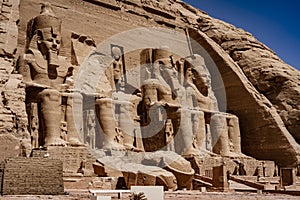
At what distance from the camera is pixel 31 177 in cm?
943

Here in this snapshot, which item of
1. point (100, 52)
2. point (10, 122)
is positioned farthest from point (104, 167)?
point (100, 52)

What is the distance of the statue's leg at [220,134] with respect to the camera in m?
18.5

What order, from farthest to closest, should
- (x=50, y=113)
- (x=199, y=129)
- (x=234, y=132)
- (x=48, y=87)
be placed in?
(x=234, y=132) → (x=199, y=129) → (x=48, y=87) → (x=50, y=113)

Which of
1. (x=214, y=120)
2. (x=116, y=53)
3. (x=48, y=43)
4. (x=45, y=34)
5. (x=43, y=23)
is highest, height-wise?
(x=43, y=23)

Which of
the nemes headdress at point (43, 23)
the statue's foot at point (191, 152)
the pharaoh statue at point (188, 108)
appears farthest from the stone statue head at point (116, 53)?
the statue's foot at point (191, 152)

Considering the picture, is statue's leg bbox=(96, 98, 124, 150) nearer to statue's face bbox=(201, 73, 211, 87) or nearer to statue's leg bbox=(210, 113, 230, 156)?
statue's leg bbox=(210, 113, 230, 156)

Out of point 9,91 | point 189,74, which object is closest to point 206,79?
point 189,74

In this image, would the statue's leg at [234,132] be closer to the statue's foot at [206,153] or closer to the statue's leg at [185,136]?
the statue's foot at [206,153]

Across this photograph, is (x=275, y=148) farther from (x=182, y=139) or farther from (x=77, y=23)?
(x=77, y=23)

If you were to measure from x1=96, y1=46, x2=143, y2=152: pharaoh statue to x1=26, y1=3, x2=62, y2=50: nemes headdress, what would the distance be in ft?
9.46

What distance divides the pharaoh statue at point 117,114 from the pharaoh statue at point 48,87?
0.89 meters

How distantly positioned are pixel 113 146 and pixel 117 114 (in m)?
1.92

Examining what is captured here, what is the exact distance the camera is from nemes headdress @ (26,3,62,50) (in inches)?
637

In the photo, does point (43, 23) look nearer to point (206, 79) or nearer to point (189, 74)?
point (189, 74)
